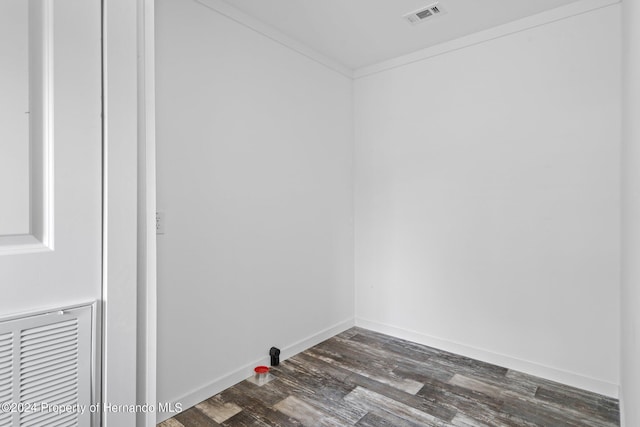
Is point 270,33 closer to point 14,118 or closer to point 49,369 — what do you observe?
point 14,118

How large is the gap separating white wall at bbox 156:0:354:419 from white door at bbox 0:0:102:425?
1.15 meters

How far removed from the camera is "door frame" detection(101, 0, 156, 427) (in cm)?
A: 88

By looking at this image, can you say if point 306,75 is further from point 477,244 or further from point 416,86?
point 477,244

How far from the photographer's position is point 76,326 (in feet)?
2.75

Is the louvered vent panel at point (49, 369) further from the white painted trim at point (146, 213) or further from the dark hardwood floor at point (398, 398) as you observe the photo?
the dark hardwood floor at point (398, 398)

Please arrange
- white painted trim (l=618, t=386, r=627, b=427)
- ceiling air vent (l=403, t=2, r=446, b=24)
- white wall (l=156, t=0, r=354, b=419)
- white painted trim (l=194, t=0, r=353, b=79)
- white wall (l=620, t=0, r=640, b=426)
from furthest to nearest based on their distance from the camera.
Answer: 1. ceiling air vent (l=403, t=2, r=446, b=24)
2. white painted trim (l=194, t=0, r=353, b=79)
3. white wall (l=156, t=0, r=354, b=419)
4. white painted trim (l=618, t=386, r=627, b=427)
5. white wall (l=620, t=0, r=640, b=426)

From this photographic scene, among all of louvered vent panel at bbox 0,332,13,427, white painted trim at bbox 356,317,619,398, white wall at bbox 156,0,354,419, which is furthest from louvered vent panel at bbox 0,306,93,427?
white painted trim at bbox 356,317,619,398

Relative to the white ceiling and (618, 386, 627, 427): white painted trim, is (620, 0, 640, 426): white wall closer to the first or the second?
(618, 386, 627, 427): white painted trim

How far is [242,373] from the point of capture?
7.86 feet

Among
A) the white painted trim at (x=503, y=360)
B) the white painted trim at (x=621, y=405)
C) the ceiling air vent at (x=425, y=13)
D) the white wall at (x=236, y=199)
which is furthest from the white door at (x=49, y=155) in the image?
the white painted trim at (x=503, y=360)

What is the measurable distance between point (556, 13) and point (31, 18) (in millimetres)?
2919

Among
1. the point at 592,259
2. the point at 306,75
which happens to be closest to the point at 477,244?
the point at 592,259

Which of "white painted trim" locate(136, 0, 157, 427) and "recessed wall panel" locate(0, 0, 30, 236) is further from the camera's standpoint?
"white painted trim" locate(136, 0, 157, 427)

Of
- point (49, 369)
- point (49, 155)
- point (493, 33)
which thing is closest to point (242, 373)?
point (49, 369)
